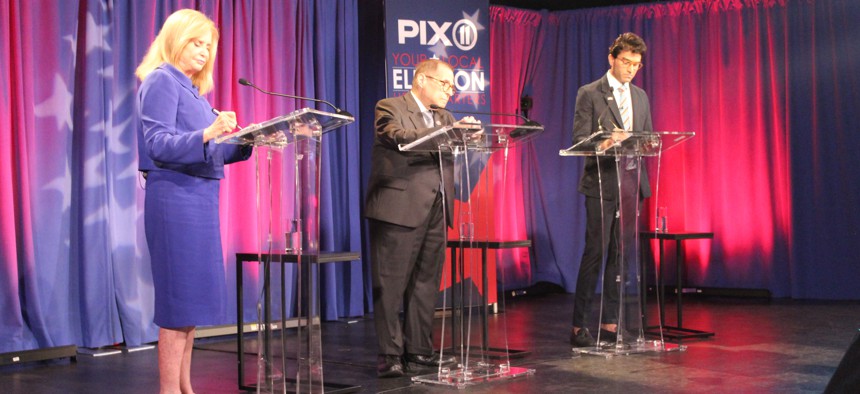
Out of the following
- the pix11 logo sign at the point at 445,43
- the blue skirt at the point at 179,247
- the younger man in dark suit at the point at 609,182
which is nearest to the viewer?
the blue skirt at the point at 179,247

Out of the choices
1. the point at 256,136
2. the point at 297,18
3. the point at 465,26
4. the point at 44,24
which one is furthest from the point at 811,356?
the point at 44,24

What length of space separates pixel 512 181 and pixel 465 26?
1.92 metres

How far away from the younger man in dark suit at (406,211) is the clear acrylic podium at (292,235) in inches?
33.4

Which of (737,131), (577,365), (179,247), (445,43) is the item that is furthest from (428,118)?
(737,131)

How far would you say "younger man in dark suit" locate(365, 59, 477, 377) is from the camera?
4.26 metres

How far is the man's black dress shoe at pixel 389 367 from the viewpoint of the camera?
4281mm

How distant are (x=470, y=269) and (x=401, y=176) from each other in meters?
0.56

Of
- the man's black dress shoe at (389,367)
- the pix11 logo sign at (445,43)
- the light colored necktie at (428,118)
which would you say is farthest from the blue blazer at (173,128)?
the pix11 logo sign at (445,43)

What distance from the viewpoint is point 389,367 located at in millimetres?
4281

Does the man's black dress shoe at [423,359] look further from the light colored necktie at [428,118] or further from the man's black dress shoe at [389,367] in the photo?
the light colored necktie at [428,118]

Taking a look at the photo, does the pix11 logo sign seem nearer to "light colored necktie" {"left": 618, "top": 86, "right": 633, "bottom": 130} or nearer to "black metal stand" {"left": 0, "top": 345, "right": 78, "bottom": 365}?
"light colored necktie" {"left": 618, "top": 86, "right": 633, "bottom": 130}

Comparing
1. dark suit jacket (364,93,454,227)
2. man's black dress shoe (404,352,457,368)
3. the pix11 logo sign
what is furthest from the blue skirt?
the pix11 logo sign

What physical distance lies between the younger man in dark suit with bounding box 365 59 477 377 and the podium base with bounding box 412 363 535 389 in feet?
0.39

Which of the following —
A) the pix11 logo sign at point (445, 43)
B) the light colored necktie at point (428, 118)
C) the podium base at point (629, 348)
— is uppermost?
the pix11 logo sign at point (445, 43)
